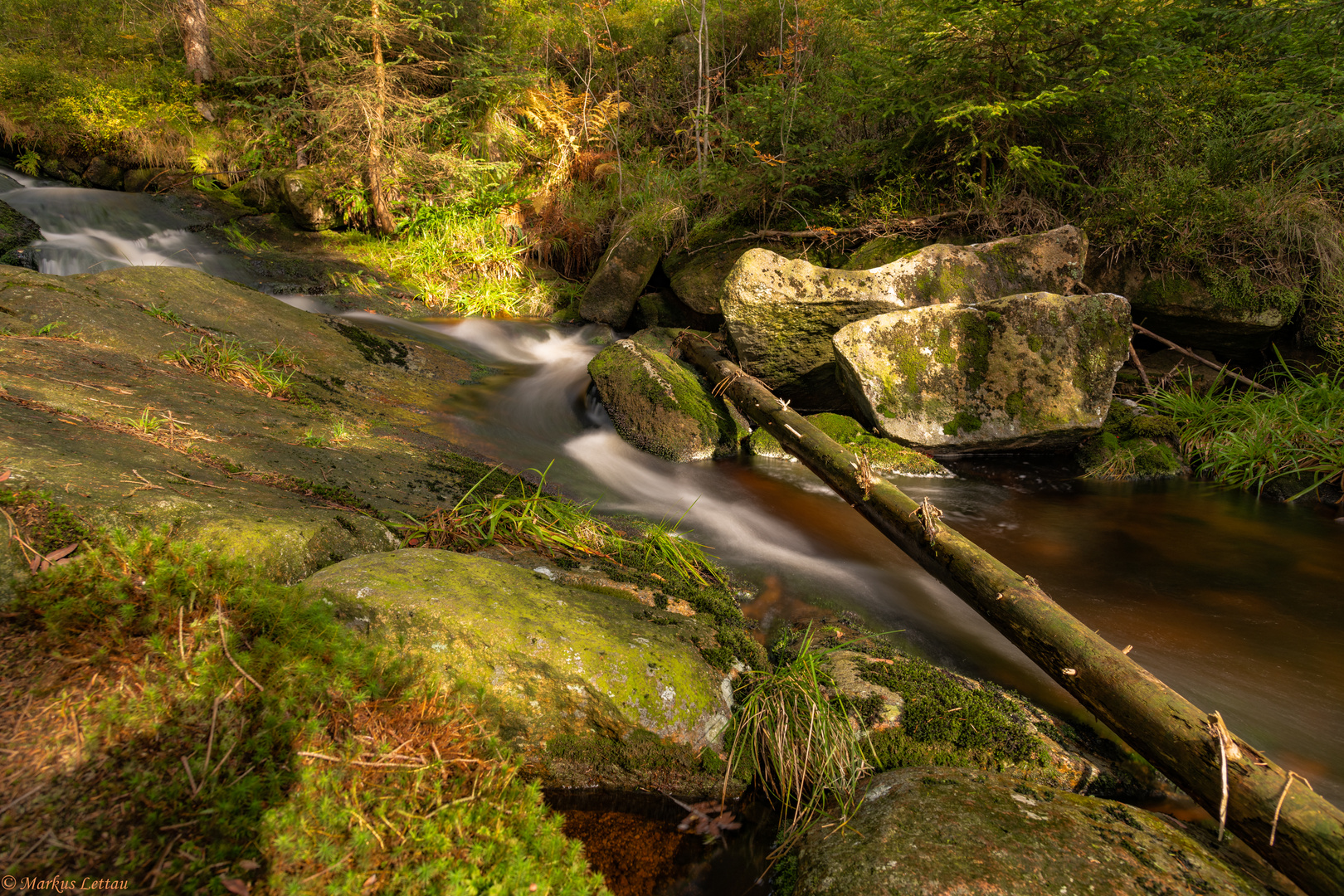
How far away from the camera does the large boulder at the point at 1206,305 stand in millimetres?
7547

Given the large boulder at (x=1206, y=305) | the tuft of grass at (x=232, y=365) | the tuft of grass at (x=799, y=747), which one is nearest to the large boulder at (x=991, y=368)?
the large boulder at (x=1206, y=305)

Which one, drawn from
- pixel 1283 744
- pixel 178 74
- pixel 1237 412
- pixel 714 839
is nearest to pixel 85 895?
pixel 714 839

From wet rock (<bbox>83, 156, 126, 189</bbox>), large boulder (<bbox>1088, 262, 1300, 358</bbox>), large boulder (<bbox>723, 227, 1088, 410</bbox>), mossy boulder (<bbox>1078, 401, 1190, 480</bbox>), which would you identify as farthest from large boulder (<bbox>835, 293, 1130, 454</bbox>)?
wet rock (<bbox>83, 156, 126, 189</bbox>)

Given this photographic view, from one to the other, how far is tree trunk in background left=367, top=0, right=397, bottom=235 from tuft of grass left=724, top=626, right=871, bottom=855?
11.7m

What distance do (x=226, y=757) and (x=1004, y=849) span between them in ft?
7.70

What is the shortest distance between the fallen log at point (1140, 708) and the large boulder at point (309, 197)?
11.7 meters

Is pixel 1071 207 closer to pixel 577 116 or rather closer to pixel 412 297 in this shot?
pixel 577 116

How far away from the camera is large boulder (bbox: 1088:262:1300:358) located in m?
7.55

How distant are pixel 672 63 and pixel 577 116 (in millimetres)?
2630

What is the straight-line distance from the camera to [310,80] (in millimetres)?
10844

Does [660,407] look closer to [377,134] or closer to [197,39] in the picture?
[377,134]

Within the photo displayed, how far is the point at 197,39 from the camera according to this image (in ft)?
42.6

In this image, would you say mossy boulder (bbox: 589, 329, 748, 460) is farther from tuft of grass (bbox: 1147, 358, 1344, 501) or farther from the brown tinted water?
tuft of grass (bbox: 1147, 358, 1344, 501)

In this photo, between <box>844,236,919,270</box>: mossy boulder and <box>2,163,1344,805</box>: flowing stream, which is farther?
<box>844,236,919,270</box>: mossy boulder
